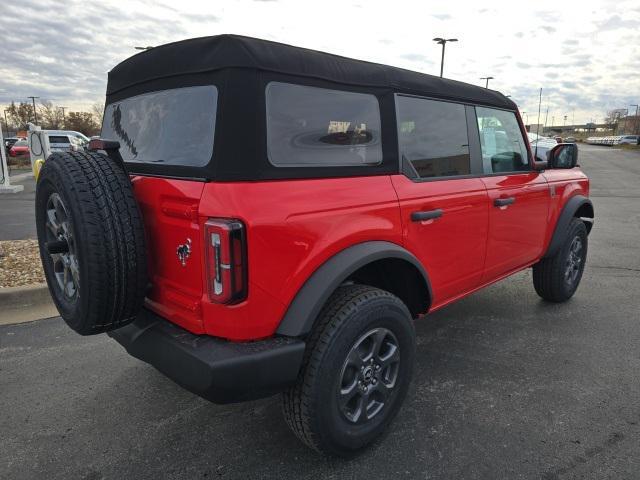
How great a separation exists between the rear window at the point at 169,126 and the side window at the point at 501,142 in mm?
2135

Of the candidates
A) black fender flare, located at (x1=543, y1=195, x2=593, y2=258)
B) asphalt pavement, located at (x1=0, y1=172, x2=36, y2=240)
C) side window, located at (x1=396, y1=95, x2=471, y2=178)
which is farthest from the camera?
asphalt pavement, located at (x1=0, y1=172, x2=36, y2=240)

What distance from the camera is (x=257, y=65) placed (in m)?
1.95

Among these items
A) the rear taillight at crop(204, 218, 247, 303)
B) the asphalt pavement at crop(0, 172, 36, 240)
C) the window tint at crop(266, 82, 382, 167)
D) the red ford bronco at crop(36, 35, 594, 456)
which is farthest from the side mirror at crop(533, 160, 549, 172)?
the asphalt pavement at crop(0, 172, 36, 240)

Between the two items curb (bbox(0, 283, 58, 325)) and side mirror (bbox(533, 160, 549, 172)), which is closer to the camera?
side mirror (bbox(533, 160, 549, 172))

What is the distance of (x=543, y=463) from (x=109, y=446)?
2.24 m

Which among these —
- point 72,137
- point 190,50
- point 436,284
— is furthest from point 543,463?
point 72,137

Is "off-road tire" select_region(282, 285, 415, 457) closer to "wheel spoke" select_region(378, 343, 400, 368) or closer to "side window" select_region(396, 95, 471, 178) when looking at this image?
"wheel spoke" select_region(378, 343, 400, 368)

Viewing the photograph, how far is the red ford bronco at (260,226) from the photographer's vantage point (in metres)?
1.92

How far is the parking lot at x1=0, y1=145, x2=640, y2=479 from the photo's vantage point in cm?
231

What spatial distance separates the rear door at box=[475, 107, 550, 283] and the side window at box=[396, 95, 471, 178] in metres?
0.26

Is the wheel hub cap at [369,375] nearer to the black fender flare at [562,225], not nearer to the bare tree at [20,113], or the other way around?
the black fender flare at [562,225]

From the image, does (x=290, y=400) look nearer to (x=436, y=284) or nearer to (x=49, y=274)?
(x=436, y=284)

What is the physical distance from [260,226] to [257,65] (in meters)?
0.69

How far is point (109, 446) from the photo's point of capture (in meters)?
2.47
